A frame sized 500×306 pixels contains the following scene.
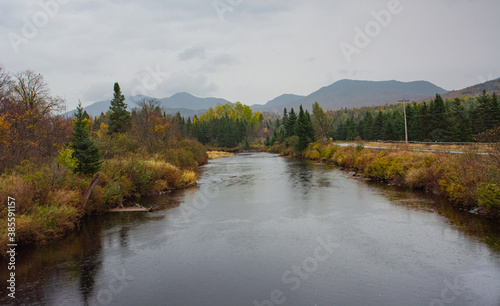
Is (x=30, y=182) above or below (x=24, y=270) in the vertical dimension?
above

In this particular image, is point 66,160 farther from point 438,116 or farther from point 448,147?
point 438,116

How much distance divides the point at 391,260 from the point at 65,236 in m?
16.1

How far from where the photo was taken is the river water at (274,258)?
10531mm

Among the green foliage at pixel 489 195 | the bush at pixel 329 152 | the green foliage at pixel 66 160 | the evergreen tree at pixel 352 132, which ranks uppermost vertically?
the evergreen tree at pixel 352 132

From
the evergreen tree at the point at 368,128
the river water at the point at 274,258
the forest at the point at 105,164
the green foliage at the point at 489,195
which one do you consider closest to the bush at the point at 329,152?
A: the forest at the point at 105,164

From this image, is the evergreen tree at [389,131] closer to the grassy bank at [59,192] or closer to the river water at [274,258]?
the river water at [274,258]

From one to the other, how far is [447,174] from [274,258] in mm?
16069

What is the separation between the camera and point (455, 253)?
1335cm

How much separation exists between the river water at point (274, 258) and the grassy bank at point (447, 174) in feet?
3.83

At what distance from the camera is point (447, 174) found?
2275 cm

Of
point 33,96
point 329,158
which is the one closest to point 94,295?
point 33,96

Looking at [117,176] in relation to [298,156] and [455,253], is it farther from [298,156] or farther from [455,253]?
[298,156]

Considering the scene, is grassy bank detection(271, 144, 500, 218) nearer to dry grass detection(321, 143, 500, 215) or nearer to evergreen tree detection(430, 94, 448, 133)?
dry grass detection(321, 143, 500, 215)

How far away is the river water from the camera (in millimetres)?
10531
